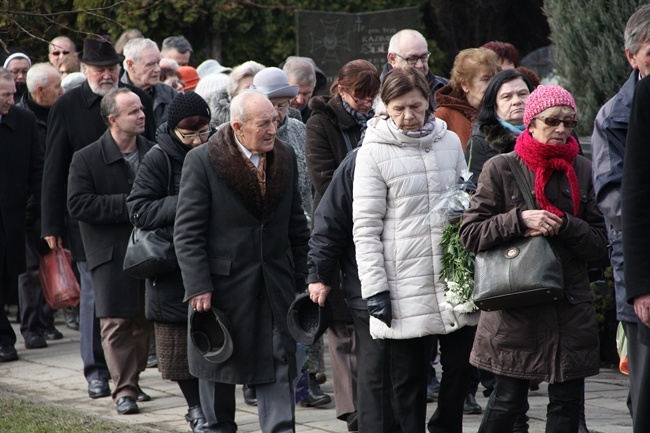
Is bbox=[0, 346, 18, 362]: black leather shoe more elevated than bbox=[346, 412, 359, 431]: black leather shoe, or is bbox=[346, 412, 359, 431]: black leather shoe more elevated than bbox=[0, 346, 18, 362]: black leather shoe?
bbox=[346, 412, 359, 431]: black leather shoe

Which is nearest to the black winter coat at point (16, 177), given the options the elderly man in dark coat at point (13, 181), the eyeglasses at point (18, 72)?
the elderly man in dark coat at point (13, 181)

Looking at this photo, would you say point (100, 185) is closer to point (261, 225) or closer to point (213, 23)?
point (261, 225)

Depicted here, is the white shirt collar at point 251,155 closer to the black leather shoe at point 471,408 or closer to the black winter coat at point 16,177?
the black leather shoe at point 471,408

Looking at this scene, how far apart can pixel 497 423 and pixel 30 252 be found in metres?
Result: 6.55

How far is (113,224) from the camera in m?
8.34

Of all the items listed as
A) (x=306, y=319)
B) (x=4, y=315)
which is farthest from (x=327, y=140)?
(x=4, y=315)

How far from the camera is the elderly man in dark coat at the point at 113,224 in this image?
8.26 metres

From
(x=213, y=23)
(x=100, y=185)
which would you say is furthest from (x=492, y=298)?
(x=213, y=23)

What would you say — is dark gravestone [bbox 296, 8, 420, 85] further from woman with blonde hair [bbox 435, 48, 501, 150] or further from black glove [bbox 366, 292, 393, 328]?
black glove [bbox 366, 292, 393, 328]

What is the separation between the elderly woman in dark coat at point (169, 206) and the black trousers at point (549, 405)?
2.18 meters

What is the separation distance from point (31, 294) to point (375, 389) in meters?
5.52

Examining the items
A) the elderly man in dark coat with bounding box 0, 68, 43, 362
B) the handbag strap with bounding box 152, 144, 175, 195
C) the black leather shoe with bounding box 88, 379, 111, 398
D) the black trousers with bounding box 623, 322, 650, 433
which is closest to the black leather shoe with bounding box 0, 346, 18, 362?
the elderly man in dark coat with bounding box 0, 68, 43, 362

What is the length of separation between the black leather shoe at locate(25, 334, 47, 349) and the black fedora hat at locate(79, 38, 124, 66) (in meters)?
2.84

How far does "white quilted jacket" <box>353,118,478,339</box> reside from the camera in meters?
6.14
